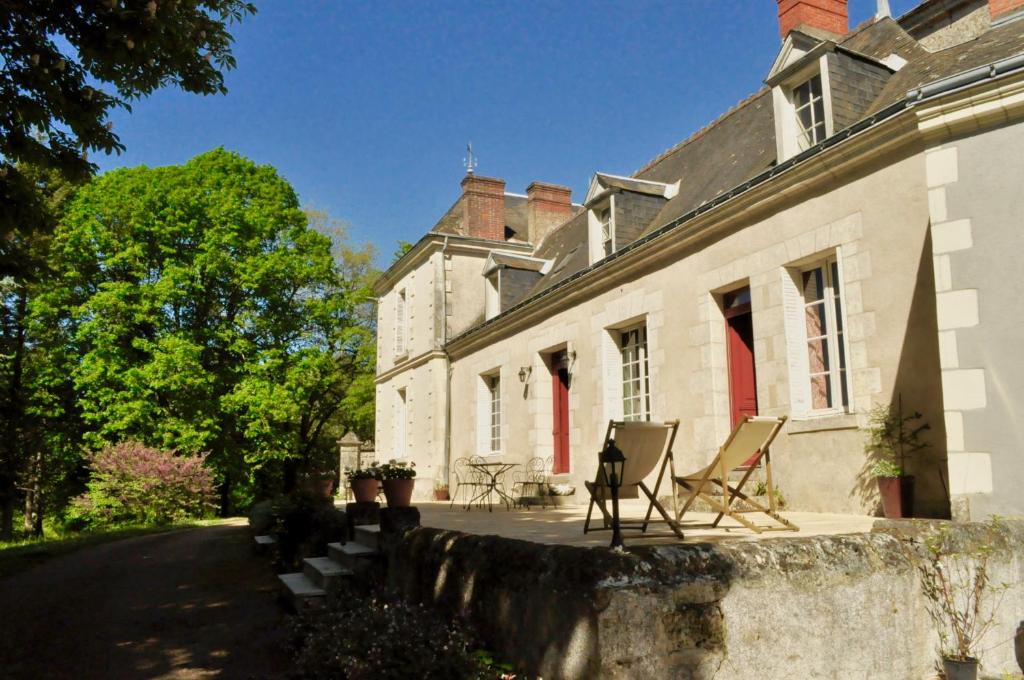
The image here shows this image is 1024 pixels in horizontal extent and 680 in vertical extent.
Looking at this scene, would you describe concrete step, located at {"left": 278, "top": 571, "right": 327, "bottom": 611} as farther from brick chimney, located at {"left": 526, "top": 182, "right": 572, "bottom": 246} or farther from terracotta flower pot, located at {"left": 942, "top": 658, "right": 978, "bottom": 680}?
brick chimney, located at {"left": 526, "top": 182, "right": 572, "bottom": 246}

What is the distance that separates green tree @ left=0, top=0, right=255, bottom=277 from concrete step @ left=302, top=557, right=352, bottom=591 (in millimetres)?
3448

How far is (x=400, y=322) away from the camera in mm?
19625

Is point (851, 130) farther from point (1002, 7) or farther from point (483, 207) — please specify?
point (483, 207)

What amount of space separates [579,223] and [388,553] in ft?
36.4

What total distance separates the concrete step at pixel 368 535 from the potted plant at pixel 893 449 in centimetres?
402

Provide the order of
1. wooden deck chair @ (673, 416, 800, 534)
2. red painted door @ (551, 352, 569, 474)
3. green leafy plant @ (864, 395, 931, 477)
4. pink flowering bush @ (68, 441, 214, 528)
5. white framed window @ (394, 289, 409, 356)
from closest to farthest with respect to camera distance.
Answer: wooden deck chair @ (673, 416, 800, 534) → green leafy plant @ (864, 395, 931, 477) → red painted door @ (551, 352, 569, 474) → pink flowering bush @ (68, 441, 214, 528) → white framed window @ (394, 289, 409, 356)

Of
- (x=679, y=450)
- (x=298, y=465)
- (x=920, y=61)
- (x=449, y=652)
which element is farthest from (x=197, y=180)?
(x=449, y=652)

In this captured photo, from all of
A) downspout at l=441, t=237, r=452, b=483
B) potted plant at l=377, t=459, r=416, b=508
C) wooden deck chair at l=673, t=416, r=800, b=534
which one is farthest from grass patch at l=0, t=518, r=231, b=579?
wooden deck chair at l=673, t=416, r=800, b=534

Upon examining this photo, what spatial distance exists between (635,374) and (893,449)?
14.8 feet

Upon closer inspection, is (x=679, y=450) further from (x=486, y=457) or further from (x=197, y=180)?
(x=197, y=180)

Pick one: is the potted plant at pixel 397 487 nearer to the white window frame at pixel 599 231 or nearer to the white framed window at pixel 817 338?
the white framed window at pixel 817 338

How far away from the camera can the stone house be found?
16.8 ft

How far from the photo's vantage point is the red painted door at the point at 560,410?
12.2 m

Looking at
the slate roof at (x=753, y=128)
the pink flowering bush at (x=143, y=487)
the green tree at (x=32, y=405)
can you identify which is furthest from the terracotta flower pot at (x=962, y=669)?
the green tree at (x=32, y=405)
